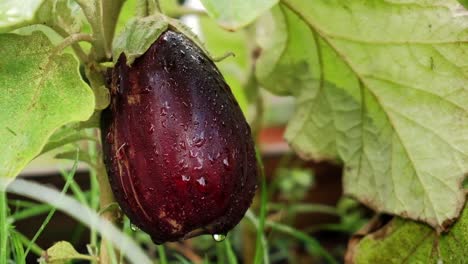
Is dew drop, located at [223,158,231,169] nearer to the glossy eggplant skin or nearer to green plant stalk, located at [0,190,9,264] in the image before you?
the glossy eggplant skin

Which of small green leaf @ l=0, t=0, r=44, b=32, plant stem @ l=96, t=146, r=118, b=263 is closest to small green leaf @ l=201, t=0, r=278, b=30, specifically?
small green leaf @ l=0, t=0, r=44, b=32

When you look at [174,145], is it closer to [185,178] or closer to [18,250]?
[185,178]

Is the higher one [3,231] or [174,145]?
[174,145]

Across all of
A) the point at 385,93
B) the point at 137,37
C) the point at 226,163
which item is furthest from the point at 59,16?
the point at 385,93

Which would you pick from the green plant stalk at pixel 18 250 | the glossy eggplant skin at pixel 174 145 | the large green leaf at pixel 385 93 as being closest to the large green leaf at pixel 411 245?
the large green leaf at pixel 385 93

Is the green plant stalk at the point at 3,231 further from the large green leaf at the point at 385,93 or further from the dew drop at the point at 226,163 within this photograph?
the large green leaf at the point at 385,93

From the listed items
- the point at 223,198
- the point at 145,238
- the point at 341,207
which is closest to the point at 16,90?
the point at 223,198

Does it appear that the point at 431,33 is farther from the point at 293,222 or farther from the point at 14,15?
the point at 293,222
